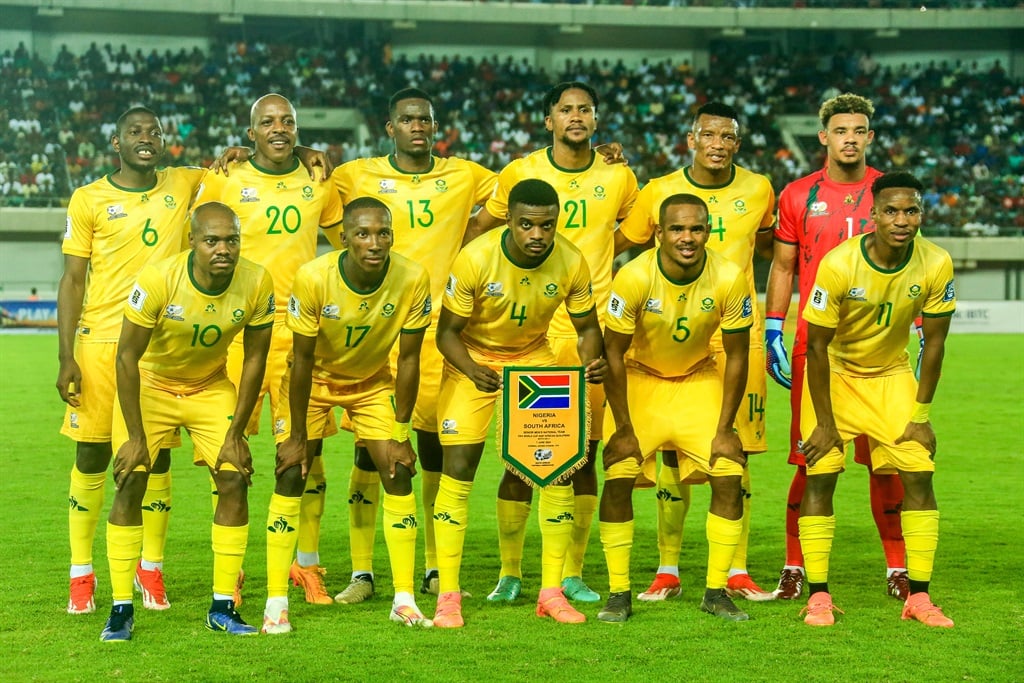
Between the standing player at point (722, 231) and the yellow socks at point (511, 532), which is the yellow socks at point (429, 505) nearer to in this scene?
the yellow socks at point (511, 532)

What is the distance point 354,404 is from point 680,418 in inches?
68.8

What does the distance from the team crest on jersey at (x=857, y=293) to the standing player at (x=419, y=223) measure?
223 cm

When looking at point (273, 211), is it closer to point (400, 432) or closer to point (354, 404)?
point (354, 404)

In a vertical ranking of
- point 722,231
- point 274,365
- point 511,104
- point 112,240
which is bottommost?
point 274,365

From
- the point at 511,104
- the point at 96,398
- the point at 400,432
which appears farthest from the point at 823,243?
the point at 511,104

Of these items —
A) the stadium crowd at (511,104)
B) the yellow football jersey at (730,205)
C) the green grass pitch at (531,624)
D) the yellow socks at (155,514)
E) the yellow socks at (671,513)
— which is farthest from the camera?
the stadium crowd at (511,104)

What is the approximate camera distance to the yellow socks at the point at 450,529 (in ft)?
21.1

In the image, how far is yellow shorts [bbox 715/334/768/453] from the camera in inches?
274

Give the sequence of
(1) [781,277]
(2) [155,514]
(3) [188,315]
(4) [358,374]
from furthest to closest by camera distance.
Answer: (1) [781,277], (2) [155,514], (4) [358,374], (3) [188,315]

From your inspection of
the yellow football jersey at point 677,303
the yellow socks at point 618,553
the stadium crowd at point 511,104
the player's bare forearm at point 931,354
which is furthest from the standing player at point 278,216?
the stadium crowd at point 511,104

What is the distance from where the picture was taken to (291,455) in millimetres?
6277

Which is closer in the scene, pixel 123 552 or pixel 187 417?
pixel 123 552

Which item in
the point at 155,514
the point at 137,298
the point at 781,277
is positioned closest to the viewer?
the point at 137,298

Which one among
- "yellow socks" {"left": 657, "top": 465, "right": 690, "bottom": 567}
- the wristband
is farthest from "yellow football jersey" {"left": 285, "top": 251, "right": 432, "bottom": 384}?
"yellow socks" {"left": 657, "top": 465, "right": 690, "bottom": 567}
